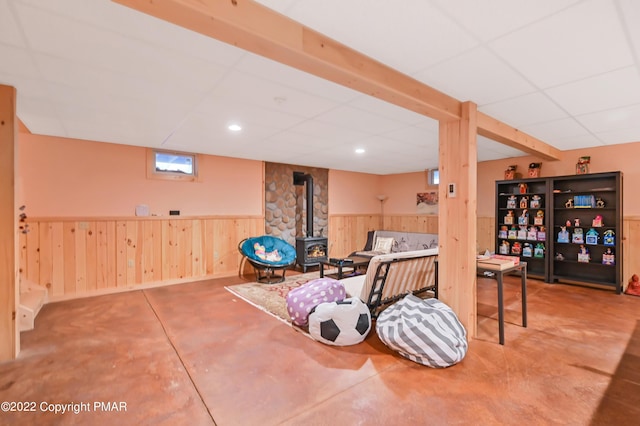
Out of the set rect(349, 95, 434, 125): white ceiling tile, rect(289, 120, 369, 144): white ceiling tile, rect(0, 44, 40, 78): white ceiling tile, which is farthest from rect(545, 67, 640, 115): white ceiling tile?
rect(0, 44, 40, 78): white ceiling tile

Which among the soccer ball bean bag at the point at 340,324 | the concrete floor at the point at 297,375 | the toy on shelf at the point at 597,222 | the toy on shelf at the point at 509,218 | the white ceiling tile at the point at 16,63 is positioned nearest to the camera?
the concrete floor at the point at 297,375

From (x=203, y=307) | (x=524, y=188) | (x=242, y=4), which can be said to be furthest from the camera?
(x=524, y=188)

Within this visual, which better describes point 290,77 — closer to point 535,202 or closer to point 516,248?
point 535,202

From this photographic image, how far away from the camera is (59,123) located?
11.5ft

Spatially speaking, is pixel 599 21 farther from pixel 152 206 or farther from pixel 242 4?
pixel 152 206

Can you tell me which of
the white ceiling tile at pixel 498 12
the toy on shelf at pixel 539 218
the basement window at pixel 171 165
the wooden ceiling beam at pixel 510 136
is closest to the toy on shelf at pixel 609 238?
the toy on shelf at pixel 539 218

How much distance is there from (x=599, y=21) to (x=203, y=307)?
176 inches

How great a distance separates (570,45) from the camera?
1889 mm

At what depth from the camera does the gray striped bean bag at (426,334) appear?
2342 millimetres

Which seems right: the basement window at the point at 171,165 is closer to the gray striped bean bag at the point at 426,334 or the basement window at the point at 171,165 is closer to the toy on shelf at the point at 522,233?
the gray striped bean bag at the point at 426,334

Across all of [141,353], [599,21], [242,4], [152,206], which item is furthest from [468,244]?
[152,206]

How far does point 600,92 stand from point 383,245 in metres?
4.66

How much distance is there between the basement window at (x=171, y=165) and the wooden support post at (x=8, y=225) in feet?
7.89

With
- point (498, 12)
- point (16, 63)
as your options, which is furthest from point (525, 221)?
point (16, 63)
